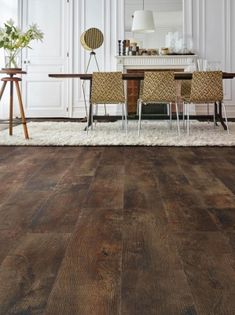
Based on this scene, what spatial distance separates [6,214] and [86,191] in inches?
21.3

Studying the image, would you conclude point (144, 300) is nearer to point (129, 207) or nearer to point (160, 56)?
point (129, 207)

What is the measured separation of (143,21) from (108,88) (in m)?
3.18

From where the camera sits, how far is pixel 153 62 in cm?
828

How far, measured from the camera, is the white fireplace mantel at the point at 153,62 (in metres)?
8.22

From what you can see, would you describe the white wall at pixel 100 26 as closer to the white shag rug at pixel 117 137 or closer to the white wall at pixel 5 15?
the white wall at pixel 5 15

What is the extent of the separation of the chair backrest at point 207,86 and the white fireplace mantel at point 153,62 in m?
3.29

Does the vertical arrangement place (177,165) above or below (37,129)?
below

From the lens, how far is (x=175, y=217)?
1.86 m

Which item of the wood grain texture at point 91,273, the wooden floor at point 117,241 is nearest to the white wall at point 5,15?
the wooden floor at point 117,241

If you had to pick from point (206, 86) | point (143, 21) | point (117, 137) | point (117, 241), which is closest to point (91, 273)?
point (117, 241)

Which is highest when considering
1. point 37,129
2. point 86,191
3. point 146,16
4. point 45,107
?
point 146,16

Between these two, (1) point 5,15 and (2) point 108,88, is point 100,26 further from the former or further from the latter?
(2) point 108,88

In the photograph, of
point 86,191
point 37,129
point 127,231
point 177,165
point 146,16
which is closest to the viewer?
point 127,231

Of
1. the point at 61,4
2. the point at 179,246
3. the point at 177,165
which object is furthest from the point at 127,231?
the point at 61,4
